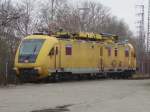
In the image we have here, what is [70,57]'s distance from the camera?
38656 mm

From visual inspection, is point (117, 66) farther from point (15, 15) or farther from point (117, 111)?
point (117, 111)

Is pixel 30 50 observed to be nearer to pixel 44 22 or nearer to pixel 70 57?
pixel 70 57

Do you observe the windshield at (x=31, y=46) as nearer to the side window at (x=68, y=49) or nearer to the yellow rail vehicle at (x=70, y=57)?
the yellow rail vehicle at (x=70, y=57)

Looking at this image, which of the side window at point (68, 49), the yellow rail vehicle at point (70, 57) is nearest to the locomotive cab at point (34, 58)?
the yellow rail vehicle at point (70, 57)

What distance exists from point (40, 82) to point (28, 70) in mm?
1846

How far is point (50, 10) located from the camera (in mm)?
75375

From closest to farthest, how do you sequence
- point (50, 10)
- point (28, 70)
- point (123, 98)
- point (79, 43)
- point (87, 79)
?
point (123, 98)
point (28, 70)
point (79, 43)
point (87, 79)
point (50, 10)

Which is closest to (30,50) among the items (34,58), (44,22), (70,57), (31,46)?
(31,46)

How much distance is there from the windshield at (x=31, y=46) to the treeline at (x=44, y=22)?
4.71ft

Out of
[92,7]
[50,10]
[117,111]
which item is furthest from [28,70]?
[92,7]

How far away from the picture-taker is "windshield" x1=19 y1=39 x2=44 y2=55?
35.9 m

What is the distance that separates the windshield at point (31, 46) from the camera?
35906 mm

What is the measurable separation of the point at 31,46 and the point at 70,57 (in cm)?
365

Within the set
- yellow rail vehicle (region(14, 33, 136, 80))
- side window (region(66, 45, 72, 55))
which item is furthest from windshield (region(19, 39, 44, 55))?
side window (region(66, 45, 72, 55))
